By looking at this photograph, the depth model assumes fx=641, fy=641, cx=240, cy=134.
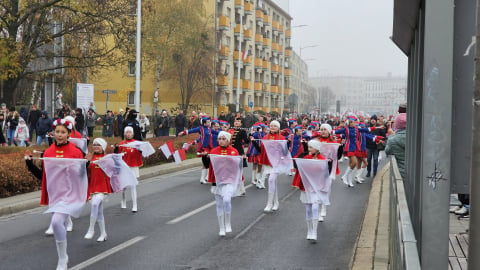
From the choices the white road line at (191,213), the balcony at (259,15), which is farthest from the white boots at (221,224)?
the balcony at (259,15)

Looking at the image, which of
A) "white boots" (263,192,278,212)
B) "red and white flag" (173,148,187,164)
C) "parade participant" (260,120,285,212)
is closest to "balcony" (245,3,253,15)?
"parade participant" (260,120,285,212)

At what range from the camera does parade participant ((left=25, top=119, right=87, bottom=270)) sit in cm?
759

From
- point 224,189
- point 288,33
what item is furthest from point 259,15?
point 224,189

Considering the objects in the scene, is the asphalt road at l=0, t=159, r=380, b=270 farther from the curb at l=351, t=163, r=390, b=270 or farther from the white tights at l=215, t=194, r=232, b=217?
the white tights at l=215, t=194, r=232, b=217

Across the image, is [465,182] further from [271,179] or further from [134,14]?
[134,14]

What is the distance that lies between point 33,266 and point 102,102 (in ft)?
185

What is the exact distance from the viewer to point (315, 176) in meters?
10.2

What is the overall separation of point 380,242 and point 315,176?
5.80 ft

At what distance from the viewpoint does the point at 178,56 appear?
5494 cm

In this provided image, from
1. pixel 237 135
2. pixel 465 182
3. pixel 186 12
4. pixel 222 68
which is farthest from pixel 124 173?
pixel 222 68

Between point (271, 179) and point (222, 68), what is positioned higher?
point (222, 68)

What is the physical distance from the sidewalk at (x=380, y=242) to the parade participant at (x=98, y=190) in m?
3.78

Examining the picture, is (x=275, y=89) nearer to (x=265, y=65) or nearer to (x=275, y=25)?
(x=265, y=65)

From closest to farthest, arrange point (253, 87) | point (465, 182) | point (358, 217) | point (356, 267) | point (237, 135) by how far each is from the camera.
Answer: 1. point (465, 182)
2. point (356, 267)
3. point (358, 217)
4. point (237, 135)
5. point (253, 87)
